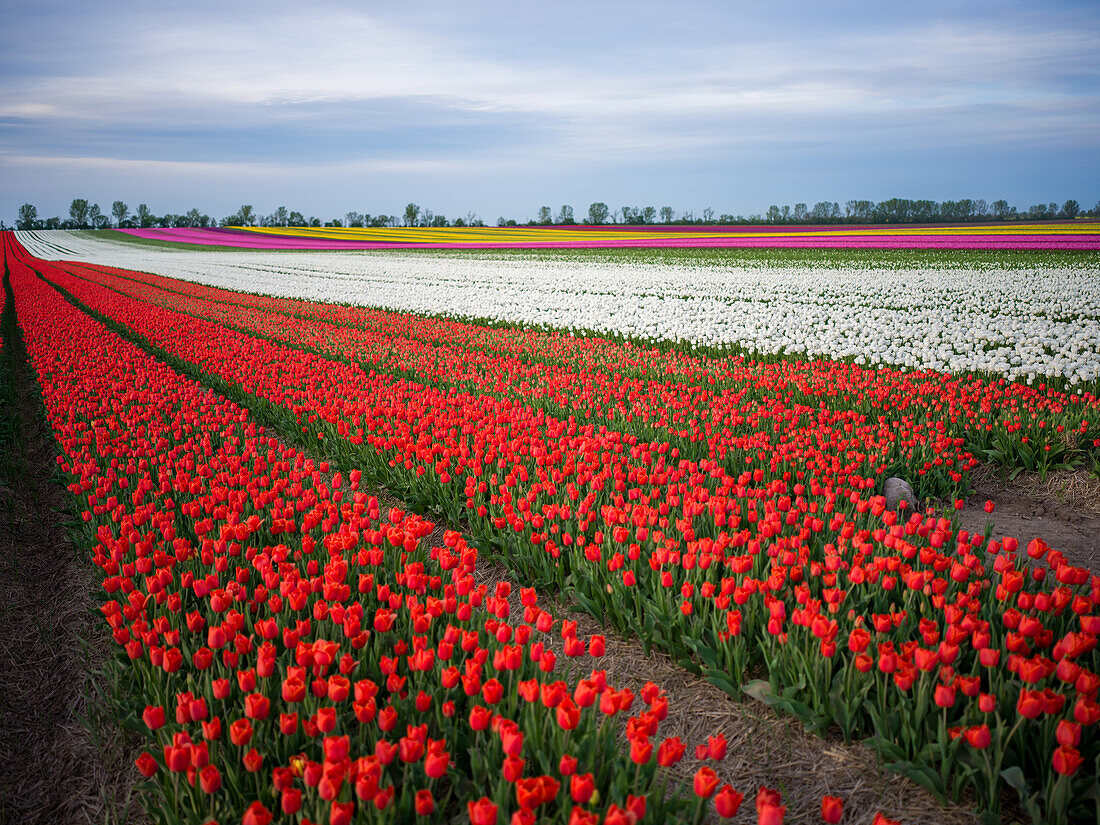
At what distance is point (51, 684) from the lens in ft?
12.4

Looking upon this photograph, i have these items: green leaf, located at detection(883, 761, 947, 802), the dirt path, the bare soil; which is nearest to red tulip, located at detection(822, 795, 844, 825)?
green leaf, located at detection(883, 761, 947, 802)

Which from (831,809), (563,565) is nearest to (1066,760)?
(831,809)

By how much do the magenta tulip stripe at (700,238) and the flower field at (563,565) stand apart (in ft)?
105

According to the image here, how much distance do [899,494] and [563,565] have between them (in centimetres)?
291

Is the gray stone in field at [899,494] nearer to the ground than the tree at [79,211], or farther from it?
nearer to the ground

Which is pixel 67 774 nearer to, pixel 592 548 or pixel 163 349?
pixel 592 548

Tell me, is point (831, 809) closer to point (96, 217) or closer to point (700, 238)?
point (700, 238)

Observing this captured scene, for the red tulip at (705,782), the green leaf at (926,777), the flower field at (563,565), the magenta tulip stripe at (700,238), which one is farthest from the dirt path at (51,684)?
the magenta tulip stripe at (700,238)

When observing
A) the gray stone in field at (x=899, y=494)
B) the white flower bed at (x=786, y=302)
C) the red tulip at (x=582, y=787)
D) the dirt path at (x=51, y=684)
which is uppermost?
the white flower bed at (x=786, y=302)

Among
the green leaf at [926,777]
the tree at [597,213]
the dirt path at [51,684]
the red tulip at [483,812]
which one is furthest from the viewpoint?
the tree at [597,213]

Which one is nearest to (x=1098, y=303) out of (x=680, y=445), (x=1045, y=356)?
(x=1045, y=356)

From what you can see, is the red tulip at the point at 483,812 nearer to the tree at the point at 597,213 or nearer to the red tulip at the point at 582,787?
the red tulip at the point at 582,787

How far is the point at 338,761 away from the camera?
229 cm

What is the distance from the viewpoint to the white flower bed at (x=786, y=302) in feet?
34.3
